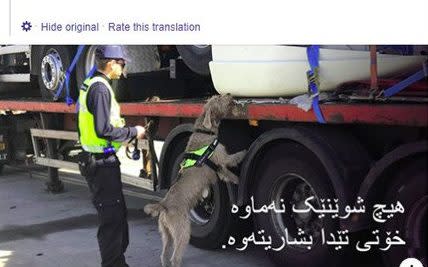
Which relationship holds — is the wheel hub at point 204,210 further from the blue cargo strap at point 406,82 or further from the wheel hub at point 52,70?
the wheel hub at point 52,70

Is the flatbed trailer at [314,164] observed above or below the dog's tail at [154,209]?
above

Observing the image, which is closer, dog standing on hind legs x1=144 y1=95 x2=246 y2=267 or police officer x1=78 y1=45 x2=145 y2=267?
police officer x1=78 y1=45 x2=145 y2=267

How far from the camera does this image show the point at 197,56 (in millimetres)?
5621

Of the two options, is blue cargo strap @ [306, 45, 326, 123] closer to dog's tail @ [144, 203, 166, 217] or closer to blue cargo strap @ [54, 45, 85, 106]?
dog's tail @ [144, 203, 166, 217]

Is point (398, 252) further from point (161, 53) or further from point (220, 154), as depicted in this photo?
point (161, 53)

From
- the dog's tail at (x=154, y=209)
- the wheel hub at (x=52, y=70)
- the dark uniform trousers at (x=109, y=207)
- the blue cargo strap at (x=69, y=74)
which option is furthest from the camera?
the wheel hub at (x=52, y=70)

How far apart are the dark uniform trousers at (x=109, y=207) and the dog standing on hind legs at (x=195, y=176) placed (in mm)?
283

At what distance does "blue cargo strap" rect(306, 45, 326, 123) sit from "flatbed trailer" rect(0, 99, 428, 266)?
5 cm

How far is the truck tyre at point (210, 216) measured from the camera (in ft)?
17.1

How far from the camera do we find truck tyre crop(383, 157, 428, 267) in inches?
142

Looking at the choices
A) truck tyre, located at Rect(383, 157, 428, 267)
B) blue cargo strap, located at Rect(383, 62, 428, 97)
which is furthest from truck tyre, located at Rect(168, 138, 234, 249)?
blue cargo strap, located at Rect(383, 62, 428, 97)
